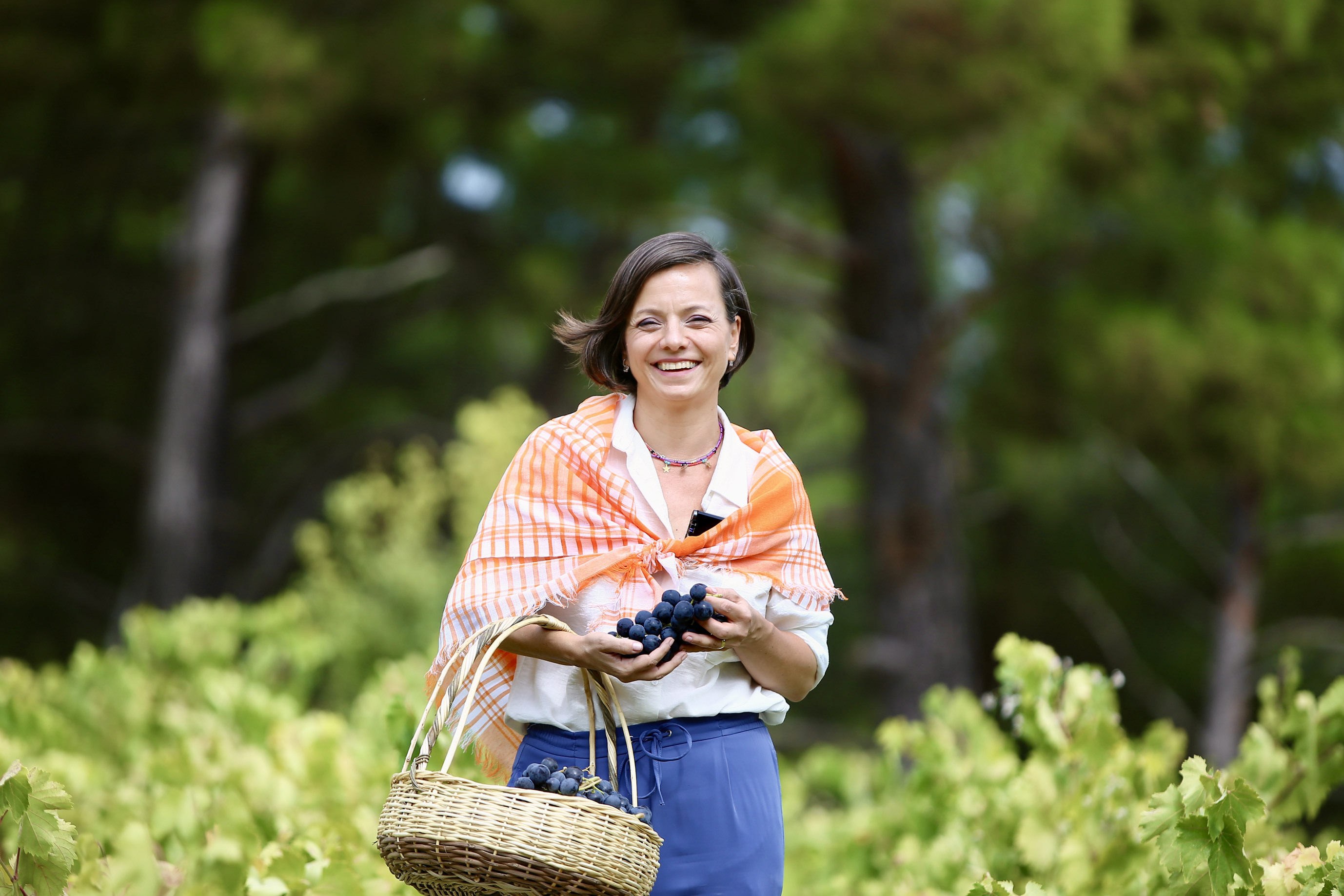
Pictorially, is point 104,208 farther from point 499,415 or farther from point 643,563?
point 643,563

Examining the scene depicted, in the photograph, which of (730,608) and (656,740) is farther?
(656,740)

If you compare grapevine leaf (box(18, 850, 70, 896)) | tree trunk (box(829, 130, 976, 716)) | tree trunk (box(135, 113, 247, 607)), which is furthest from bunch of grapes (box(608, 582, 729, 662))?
tree trunk (box(135, 113, 247, 607))

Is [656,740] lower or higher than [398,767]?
lower

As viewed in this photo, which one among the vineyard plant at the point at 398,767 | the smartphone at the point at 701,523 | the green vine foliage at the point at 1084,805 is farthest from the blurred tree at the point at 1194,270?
the smartphone at the point at 701,523

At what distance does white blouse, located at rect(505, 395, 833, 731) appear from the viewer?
1.91 m

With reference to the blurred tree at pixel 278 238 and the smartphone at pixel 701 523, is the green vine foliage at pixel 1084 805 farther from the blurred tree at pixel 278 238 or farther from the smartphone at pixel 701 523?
A: the blurred tree at pixel 278 238

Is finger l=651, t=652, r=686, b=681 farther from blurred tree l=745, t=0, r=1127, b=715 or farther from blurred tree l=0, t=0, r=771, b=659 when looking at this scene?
blurred tree l=0, t=0, r=771, b=659

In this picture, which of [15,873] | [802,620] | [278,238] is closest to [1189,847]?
[802,620]

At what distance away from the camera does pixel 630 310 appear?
2012 mm

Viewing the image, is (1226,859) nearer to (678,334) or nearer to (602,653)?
(602,653)

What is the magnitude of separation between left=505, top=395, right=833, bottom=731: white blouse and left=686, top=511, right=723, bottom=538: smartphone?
2 centimetres

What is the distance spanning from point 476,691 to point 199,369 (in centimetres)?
697

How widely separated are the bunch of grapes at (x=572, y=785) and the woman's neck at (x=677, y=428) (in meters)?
0.51

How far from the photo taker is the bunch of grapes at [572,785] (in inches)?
67.2
